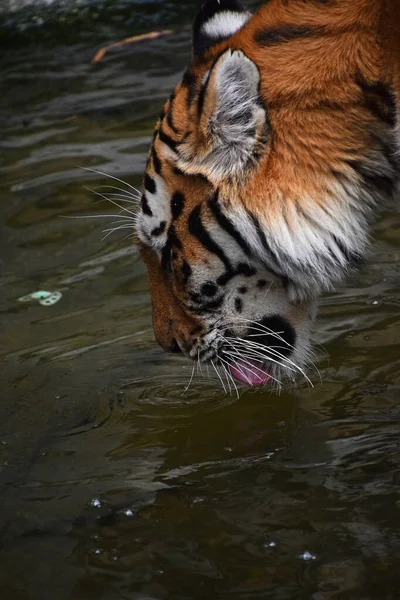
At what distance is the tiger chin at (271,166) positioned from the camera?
311 cm

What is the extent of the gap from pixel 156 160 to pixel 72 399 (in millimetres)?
1193

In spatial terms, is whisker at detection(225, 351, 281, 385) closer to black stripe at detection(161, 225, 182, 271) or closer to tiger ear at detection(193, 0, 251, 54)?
black stripe at detection(161, 225, 182, 271)

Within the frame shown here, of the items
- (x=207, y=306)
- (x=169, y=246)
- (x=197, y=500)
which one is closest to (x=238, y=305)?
(x=207, y=306)

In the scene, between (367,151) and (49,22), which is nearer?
(367,151)

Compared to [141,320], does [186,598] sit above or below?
above

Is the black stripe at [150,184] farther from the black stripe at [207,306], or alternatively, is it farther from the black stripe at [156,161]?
the black stripe at [207,306]

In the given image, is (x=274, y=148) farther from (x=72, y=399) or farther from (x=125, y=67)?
(x=125, y=67)

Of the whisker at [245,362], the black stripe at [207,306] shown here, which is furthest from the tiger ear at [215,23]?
the whisker at [245,362]

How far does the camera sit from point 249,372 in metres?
3.80

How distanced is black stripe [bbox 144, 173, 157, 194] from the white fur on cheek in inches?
23.5

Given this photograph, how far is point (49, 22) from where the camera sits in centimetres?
820

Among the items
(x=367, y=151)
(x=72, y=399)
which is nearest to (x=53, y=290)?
(x=72, y=399)

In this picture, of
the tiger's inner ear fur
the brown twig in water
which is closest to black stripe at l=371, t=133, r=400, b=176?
the tiger's inner ear fur

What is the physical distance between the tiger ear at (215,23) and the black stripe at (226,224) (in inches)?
25.7
